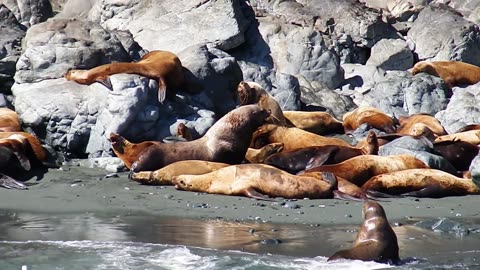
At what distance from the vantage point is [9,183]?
9836 millimetres

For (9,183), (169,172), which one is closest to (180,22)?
(169,172)

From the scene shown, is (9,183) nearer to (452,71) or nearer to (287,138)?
(287,138)

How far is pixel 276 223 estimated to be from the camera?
821cm

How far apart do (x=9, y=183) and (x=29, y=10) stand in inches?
352

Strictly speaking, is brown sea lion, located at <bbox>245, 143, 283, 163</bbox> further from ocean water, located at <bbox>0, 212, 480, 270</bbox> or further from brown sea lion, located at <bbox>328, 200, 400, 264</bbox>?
brown sea lion, located at <bbox>328, 200, 400, 264</bbox>

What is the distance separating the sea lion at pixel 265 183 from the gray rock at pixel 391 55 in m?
8.47

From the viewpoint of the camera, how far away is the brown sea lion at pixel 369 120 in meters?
13.4

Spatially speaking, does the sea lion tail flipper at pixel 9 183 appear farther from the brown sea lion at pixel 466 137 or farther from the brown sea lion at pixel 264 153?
the brown sea lion at pixel 466 137

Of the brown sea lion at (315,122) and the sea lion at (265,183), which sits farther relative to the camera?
the brown sea lion at (315,122)

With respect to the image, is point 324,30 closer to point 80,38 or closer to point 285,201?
point 80,38

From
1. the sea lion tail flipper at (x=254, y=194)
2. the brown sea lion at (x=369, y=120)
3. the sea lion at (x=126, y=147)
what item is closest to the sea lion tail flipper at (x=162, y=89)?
the sea lion at (x=126, y=147)

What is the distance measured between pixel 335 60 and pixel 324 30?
1.33m

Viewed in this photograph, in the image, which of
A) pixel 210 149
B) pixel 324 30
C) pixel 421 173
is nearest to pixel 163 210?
pixel 210 149

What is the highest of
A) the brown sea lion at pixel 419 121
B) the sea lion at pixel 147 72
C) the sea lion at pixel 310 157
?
the sea lion at pixel 147 72
